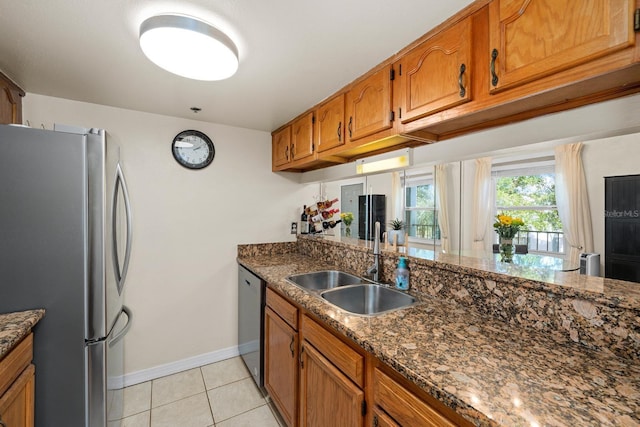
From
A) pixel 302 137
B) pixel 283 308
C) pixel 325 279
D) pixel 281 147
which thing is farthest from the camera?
pixel 281 147

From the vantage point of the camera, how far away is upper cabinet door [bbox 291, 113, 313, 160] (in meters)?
2.15

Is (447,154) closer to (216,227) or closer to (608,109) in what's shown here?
(608,109)

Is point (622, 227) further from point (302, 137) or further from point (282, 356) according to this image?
point (302, 137)

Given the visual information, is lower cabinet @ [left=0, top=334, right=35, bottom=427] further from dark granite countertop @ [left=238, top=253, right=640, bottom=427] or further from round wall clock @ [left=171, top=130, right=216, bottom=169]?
round wall clock @ [left=171, top=130, right=216, bottom=169]

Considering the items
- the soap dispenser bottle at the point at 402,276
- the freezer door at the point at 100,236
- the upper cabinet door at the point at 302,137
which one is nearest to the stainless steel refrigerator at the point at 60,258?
the freezer door at the point at 100,236

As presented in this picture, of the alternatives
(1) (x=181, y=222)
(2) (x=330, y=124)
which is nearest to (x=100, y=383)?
(1) (x=181, y=222)

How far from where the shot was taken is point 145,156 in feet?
7.34

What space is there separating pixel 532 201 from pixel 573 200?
178 millimetres

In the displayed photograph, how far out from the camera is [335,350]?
1198 millimetres

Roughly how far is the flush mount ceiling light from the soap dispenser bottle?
1.40 m

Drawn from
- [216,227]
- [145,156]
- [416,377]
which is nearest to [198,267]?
[216,227]

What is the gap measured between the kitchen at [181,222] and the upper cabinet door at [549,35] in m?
1.12

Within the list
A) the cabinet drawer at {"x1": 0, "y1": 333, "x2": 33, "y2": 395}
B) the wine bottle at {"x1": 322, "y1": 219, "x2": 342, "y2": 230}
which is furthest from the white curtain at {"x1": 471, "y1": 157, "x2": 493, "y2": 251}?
the cabinet drawer at {"x1": 0, "y1": 333, "x2": 33, "y2": 395}

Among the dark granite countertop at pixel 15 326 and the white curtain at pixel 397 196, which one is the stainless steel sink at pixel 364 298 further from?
the dark granite countertop at pixel 15 326
